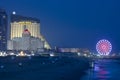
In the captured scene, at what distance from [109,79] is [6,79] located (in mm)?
21516

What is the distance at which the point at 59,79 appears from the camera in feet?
209

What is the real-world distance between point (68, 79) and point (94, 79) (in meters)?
8.11

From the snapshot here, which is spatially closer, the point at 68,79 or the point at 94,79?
the point at 68,79

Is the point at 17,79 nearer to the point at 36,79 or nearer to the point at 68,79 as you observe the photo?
the point at 36,79

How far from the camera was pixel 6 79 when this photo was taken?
2344 inches

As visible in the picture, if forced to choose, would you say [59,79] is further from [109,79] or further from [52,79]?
[109,79]

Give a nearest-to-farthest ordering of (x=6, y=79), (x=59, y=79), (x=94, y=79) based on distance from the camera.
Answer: (x=6, y=79), (x=59, y=79), (x=94, y=79)

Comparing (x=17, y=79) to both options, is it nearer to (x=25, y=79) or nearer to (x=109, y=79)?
(x=25, y=79)

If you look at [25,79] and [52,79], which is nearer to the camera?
[25,79]

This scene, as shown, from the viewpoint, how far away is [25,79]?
196 feet

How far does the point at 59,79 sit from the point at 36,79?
3.73 m

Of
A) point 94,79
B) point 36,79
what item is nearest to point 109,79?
point 94,79

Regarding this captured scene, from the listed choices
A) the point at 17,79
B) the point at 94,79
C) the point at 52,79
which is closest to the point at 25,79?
the point at 17,79

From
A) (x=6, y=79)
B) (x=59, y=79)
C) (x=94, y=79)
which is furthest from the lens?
(x=94, y=79)
